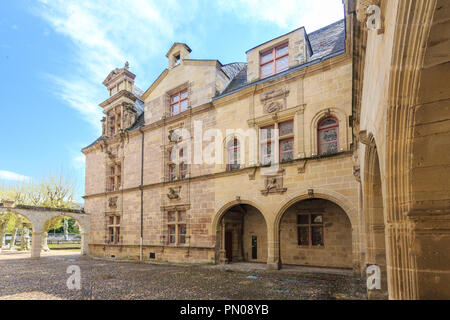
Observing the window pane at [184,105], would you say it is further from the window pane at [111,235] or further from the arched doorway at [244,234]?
the window pane at [111,235]

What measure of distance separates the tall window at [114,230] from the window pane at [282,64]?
11.8 metres

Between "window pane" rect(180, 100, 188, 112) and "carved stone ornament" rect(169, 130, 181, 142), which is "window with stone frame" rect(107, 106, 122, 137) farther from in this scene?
"window pane" rect(180, 100, 188, 112)

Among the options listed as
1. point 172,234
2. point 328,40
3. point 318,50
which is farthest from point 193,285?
point 328,40

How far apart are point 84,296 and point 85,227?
1254 cm

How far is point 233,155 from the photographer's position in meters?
11.6

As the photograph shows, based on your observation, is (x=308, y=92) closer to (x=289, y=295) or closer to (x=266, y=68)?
(x=266, y=68)

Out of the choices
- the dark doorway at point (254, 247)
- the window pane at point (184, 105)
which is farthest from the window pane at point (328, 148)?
the window pane at point (184, 105)

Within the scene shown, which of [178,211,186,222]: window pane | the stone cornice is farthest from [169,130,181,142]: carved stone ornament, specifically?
[178,211,186,222]: window pane

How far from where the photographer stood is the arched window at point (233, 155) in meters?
11.4

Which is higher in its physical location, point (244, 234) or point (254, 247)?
point (244, 234)

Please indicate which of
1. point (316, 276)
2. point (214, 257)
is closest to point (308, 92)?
point (316, 276)

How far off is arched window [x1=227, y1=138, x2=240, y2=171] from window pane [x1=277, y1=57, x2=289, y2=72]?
3179mm

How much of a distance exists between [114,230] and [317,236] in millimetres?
11048

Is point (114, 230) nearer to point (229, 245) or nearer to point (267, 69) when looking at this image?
point (229, 245)
